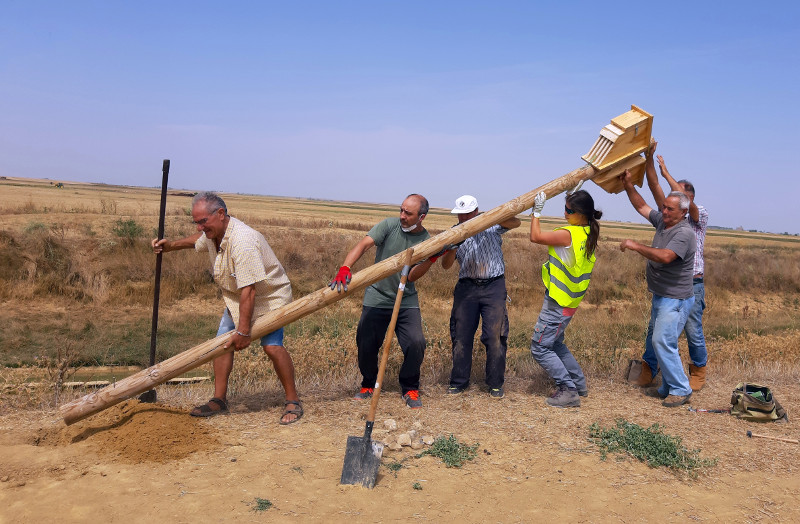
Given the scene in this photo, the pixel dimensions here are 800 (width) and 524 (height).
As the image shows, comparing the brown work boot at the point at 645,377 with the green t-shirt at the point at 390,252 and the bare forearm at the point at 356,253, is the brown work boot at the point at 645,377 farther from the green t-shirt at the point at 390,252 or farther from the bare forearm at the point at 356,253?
the bare forearm at the point at 356,253

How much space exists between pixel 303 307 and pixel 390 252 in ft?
3.39

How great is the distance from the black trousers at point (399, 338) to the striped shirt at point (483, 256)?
0.66m

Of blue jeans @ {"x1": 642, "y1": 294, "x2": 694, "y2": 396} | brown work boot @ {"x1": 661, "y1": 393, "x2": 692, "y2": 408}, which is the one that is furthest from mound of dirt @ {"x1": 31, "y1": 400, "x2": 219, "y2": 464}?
brown work boot @ {"x1": 661, "y1": 393, "x2": 692, "y2": 408}

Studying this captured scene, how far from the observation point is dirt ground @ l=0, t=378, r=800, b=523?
383 cm

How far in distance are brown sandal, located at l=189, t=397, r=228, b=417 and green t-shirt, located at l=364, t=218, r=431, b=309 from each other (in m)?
1.53

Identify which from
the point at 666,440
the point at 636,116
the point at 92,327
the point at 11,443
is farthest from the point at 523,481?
the point at 92,327

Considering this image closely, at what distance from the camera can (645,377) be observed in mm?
6531

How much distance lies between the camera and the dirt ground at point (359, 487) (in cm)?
383

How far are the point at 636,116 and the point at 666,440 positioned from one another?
2.74m

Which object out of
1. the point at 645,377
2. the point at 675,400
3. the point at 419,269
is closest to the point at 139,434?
the point at 419,269

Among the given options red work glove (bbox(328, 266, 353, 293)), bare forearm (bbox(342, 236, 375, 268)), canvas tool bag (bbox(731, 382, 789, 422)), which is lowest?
canvas tool bag (bbox(731, 382, 789, 422))

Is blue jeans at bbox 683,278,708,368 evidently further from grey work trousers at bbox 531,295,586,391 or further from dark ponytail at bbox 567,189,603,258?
dark ponytail at bbox 567,189,603,258

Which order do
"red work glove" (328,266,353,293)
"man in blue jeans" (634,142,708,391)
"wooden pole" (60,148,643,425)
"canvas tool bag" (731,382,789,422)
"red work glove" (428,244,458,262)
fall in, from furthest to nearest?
"man in blue jeans" (634,142,708,391)
"canvas tool bag" (731,382,789,422)
"red work glove" (428,244,458,262)
"red work glove" (328,266,353,293)
"wooden pole" (60,148,643,425)

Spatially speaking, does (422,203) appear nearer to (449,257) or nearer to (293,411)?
(449,257)
